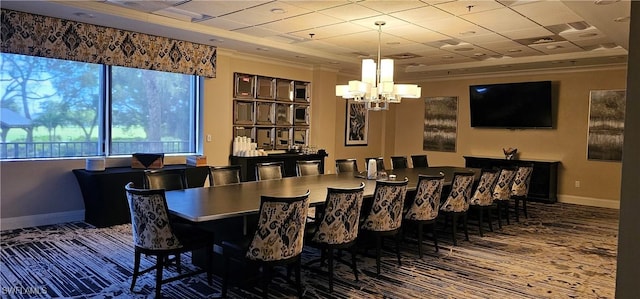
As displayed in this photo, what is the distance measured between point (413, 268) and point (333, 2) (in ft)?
9.25

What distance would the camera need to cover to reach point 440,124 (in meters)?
10.1

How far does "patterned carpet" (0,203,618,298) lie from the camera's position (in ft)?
11.8

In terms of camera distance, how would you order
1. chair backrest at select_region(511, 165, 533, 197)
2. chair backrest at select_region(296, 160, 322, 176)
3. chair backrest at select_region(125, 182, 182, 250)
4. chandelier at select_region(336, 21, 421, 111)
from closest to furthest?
chair backrest at select_region(125, 182, 182, 250) < chandelier at select_region(336, 21, 421, 111) < chair backrest at select_region(296, 160, 322, 176) < chair backrest at select_region(511, 165, 533, 197)

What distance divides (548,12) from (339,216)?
3.26 m

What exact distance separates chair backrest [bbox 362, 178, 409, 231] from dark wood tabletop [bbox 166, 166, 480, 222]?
0.23 m

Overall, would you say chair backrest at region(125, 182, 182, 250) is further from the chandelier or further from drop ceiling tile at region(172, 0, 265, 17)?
the chandelier

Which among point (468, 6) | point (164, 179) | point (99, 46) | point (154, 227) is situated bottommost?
point (154, 227)

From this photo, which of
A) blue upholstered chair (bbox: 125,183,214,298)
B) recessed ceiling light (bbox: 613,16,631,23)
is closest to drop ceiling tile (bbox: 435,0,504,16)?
recessed ceiling light (bbox: 613,16,631,23)

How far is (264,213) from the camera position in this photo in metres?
3.05

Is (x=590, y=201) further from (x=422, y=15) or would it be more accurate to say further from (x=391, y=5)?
(x=391, y=5)

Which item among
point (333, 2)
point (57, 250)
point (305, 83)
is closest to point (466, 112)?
point (305, 83)

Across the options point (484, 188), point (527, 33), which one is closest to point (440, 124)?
point (527, 33)

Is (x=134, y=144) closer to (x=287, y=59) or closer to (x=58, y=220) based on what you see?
(x=58, y=220)

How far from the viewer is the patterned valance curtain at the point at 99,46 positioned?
4.93 m
